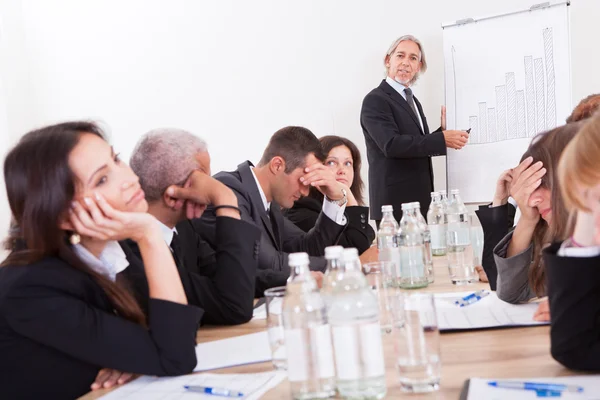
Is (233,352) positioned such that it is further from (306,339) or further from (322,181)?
(322,181)

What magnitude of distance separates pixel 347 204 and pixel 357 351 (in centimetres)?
219

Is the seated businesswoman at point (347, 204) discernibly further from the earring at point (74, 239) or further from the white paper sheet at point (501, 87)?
the earring at point (74, 239)

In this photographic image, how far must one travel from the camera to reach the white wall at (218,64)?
4.96m

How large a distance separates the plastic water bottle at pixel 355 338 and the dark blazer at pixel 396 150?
3095 mm

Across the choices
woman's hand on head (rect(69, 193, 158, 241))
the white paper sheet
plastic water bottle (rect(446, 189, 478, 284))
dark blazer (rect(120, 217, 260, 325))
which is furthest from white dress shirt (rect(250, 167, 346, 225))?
the white paper sheet

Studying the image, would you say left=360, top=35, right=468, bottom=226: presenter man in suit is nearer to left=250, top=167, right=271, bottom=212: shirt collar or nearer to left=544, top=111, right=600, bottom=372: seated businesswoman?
left=250, top=167, right=271, bottom=212: shirt collar

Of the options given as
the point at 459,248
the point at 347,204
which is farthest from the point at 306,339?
the point at 347,204

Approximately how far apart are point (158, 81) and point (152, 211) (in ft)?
11.5

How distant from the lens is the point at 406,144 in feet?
13.3

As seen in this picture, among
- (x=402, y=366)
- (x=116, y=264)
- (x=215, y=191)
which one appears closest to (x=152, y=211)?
(x=215, y=191)

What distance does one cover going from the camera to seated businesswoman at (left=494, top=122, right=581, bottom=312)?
5.44 ft

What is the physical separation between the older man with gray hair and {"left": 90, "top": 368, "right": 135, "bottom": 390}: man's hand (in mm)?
325

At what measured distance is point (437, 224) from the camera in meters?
2.57

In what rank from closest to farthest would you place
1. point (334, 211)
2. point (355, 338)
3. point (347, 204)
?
point (355, 338) → point (334, 211) → point (347, 204)
